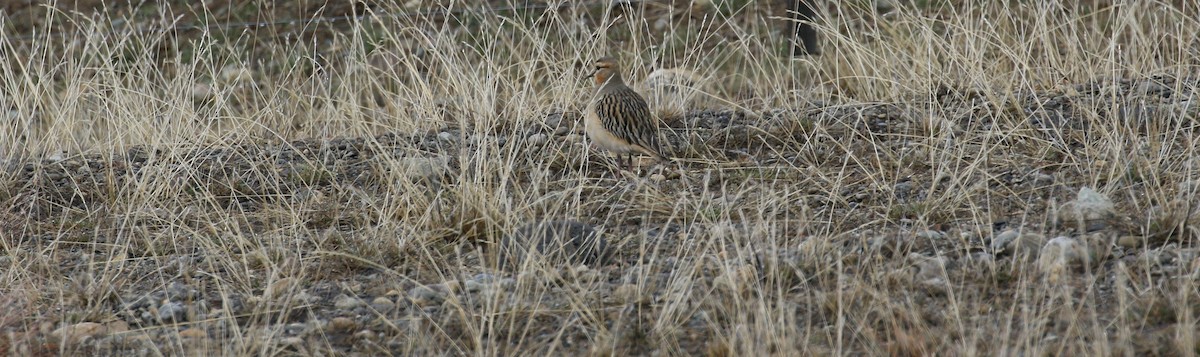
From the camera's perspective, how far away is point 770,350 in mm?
3516

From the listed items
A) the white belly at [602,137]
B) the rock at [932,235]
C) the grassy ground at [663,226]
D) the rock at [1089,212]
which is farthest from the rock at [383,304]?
the rock at [1089,212]

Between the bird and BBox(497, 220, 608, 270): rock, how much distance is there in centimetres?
98

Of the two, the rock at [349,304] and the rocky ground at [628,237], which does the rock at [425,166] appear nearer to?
the rocky ground at [628,237]

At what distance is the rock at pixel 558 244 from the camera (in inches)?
169

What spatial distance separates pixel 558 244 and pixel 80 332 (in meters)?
1.49

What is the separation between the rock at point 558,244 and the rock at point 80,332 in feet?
4.07

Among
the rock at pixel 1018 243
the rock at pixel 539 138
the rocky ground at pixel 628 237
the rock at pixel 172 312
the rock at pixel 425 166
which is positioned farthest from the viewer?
the rock at pixel 539 138

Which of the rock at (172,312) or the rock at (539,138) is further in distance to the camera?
the rock at (539,138)

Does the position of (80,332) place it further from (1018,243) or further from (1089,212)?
(1089,212)

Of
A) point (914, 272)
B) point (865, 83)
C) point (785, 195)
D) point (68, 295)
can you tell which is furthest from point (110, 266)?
point (865, 83)

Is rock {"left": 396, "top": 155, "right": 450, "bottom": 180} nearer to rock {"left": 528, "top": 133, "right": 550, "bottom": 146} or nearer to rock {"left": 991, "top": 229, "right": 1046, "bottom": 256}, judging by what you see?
rock {"left": 528, "top": 133, "right": 550, "bottom": 146}

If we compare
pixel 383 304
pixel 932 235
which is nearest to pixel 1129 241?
pixel 932 235

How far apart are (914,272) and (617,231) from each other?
116 cm

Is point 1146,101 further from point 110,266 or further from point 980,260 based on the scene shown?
point 110,266
